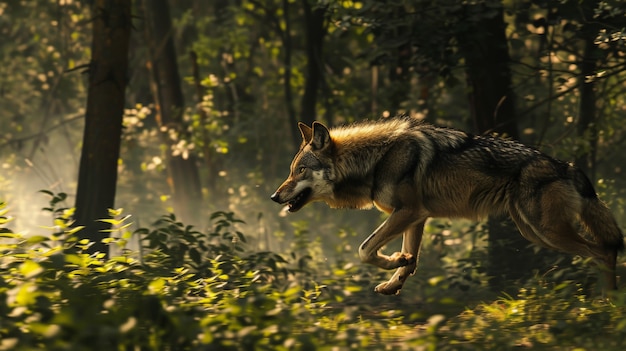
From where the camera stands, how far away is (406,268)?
948cm

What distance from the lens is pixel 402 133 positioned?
366 inches

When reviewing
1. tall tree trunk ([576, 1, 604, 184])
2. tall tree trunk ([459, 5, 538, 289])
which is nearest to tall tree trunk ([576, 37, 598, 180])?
tall tree trunk ([576, 1, 604, 184])

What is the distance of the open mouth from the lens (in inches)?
365

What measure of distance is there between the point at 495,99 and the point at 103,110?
552cm

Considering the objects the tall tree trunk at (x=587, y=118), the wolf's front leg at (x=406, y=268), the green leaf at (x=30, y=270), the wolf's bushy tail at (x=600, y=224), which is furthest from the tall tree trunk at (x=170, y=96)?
the green leaf at (x=30, y=270)

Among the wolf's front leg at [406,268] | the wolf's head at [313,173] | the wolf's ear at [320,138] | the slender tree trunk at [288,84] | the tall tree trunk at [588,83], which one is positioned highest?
the slender tree trunk at [288,84]

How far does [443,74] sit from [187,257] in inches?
168

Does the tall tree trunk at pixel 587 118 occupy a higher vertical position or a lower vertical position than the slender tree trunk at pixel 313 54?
lower

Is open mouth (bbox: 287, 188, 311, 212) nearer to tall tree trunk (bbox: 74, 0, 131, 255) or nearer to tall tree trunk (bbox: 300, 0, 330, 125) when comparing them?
tall tree trunk (bbox: 74, 0, 131, 255)

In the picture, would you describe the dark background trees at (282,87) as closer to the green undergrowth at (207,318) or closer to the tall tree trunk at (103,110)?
the tall tree trunk at (103,110)

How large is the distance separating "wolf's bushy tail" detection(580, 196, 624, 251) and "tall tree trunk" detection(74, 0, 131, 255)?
614 centimetres

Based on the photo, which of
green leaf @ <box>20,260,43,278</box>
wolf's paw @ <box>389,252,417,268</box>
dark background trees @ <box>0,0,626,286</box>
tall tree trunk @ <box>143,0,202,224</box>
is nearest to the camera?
green leaf @ <box>20,260,43,278</box>

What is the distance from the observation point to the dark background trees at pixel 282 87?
1252 centimetres

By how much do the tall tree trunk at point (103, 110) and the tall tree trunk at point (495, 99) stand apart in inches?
177
